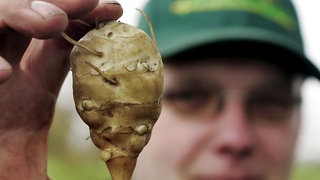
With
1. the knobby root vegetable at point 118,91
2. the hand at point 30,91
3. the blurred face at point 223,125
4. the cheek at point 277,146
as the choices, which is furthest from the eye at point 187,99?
the knobby root vegetable at point 118,91

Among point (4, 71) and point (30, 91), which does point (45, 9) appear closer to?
point (4, 71)

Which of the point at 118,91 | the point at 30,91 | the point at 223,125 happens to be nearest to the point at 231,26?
the point at 223,125

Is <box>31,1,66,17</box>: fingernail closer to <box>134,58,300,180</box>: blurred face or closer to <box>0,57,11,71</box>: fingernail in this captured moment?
<box>0,57,11,71</box>: fingernail

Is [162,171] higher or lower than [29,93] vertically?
lower

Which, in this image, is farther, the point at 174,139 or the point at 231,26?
the point at 231,26

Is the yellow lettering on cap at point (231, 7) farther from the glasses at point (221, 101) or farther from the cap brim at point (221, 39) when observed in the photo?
the glasses at point (221, 101)

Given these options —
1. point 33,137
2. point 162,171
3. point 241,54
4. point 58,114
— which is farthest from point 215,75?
point 58,114

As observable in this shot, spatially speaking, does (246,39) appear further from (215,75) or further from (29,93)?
(29,93)
